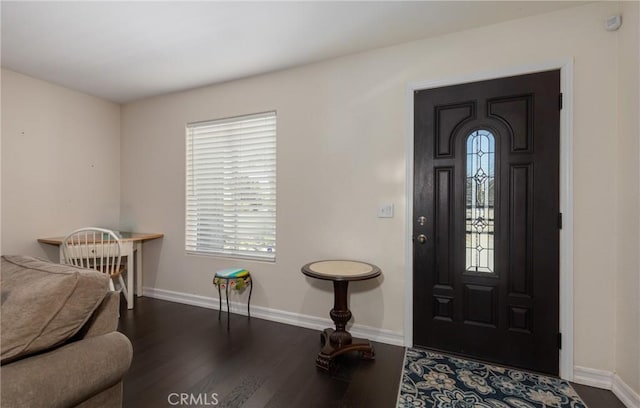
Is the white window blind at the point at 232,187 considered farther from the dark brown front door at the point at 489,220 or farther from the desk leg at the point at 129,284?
the dark brown front door at the point at 489,220

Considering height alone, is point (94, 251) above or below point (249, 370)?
above

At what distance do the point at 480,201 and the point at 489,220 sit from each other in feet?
0.50

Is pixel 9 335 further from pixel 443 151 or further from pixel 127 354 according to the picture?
pixel 443 151

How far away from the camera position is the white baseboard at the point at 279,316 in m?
2.42

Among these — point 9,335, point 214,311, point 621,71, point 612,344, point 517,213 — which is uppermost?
point 621,71

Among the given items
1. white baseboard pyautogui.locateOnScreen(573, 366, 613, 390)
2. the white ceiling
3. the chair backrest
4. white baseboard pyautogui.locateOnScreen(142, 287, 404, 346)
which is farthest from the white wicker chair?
white baseboard pyautogui.locateOnScreen(573, 366, 613, 390)

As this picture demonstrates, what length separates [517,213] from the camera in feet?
6.76

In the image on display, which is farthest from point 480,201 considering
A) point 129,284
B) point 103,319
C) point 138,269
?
point 138,269

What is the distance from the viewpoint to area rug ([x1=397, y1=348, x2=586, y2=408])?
169cm

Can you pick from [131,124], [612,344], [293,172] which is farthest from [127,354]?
[131,124]

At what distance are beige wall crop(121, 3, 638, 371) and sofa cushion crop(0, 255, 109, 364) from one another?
1.84m

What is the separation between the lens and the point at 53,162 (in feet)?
10.5

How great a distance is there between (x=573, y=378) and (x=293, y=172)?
2.56 m

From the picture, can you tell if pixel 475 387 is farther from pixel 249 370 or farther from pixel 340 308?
pixel 249 370
